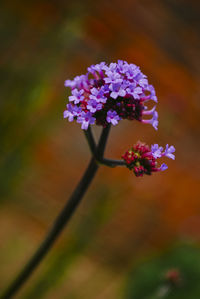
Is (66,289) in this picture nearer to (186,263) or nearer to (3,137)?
(186,263)

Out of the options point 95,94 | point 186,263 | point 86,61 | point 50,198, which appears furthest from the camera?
point 50,198

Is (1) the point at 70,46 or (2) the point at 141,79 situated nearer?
(2) the point at 141,79

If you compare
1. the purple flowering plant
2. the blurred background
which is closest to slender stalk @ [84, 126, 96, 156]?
the purple flowering plant

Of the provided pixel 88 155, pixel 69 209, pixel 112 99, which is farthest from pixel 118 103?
pixel 88 155

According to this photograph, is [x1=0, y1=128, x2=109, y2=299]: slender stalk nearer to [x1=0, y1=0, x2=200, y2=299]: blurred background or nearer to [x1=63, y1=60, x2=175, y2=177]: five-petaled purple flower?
[x1=63, y1=60, x2=175, y2=177]: five-petaled purple flower

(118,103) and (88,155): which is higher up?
(118,103)

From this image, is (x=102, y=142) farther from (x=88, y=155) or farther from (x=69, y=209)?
(x=88, y=155)

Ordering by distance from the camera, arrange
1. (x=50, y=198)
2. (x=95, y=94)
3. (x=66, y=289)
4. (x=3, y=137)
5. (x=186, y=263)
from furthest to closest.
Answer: (x=50, y=198) → (x=66, y=289) → (x=186, y=263) → (x=3, y=137) → (x=95, y=94)

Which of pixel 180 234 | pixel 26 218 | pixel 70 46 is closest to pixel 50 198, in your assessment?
pixel 26 218
